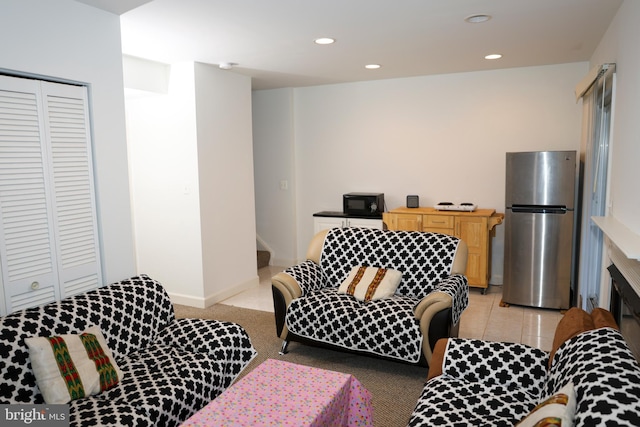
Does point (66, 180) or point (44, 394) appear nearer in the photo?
point (44, 394)

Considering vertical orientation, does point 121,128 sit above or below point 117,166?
above

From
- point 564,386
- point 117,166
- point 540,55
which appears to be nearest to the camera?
point 564,386

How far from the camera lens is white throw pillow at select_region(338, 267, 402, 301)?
336 centimetres

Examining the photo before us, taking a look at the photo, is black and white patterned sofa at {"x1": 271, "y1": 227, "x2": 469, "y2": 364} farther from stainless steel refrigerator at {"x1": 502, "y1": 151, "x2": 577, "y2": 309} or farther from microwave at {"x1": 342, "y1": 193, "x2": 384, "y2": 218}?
microwave at {"x1": 342, "y1": 193, "x2": 384, "y2": 218}

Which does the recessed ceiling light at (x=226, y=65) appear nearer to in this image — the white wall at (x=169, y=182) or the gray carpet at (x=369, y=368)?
the white wall at (x=169, y=182)

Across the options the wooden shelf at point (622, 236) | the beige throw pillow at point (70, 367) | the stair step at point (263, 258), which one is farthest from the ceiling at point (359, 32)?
the stair step at point (263, 258)

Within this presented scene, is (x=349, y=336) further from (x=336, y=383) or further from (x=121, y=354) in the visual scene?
(x=121, y=354)

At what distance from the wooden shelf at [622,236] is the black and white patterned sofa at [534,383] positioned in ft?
1.02

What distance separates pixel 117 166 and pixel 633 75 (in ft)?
10.4

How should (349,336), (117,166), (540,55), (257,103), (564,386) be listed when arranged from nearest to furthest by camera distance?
(564,386) → (117,166) → (349,336) → (540,55) → (257,103)

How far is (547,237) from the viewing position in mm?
4312

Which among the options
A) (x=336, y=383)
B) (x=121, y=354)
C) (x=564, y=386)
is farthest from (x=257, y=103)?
(x=564, y=386)

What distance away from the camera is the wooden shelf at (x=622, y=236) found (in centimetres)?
189

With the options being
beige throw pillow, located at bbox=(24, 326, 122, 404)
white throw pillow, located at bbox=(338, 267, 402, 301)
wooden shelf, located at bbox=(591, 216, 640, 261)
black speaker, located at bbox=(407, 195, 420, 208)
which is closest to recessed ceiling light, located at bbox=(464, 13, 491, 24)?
wooden shelf, located at bbox=(591, 216, 640, 261)
